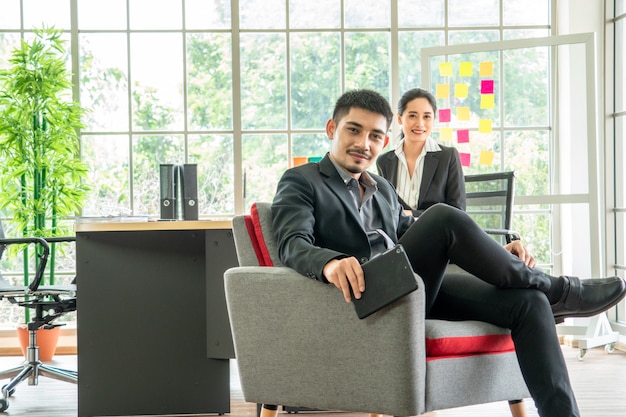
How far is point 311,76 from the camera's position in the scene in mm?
5648

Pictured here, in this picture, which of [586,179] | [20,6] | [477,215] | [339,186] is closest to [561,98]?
[586,179]

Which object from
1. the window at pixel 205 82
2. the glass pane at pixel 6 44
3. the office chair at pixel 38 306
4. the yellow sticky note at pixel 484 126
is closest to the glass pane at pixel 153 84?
the window at pixel 205 82

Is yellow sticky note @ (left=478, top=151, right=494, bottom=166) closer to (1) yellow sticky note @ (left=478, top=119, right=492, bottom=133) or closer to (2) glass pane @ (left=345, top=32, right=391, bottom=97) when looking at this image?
(1) yellow sticky note @ (left=478, top=119, right=492, bottom=133)

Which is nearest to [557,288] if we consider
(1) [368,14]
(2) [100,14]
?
(1) [368,14]

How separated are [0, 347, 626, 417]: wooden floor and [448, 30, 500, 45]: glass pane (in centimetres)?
233

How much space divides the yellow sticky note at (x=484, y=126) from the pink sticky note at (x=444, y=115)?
0.23 m

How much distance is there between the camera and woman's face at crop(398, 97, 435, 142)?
3.98m

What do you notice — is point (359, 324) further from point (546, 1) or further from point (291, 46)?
point (546, 1)

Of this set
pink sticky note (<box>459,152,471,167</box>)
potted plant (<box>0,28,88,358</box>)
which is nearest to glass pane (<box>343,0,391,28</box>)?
pink sticky note (<box>459,152,471,167</box>)

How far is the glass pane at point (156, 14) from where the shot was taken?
561 centimetres

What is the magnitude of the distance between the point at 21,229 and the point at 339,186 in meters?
3.43

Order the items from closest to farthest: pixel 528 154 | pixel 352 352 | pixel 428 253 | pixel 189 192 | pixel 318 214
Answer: pixel 352 352, pixel 428 253, pixel 318 214, pixel 189 192, pixel 528 154

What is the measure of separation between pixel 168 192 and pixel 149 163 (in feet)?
5.96

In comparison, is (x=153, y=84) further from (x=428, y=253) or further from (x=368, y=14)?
(x=428, y=253)
